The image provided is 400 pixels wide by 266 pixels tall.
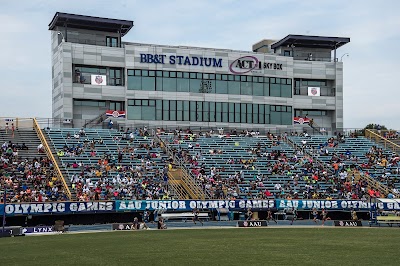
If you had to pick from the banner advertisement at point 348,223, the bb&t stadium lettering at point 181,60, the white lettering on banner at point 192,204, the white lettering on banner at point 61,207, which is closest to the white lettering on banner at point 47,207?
the white lettering on banner at point 61,207

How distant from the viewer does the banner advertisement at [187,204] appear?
5044 cm

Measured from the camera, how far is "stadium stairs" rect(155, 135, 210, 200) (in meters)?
55.6

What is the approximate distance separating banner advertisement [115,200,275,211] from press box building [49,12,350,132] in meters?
19.6

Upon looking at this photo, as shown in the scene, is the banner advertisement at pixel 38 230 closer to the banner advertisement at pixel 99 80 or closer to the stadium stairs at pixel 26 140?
the stadium stairs at pixel 26 140

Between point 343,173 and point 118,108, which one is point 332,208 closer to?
point 343,173

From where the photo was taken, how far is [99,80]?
6931cm

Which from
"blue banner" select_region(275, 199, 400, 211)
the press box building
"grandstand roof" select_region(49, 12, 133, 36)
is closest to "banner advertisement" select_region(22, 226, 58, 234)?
"blue banner" select_region(275, 199, 400, 211)

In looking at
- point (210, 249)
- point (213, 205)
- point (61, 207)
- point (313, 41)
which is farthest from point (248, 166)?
point (210, 249)

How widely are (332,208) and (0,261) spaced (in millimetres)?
35943

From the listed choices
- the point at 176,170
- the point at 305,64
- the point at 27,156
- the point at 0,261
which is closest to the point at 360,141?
the point at 305,64

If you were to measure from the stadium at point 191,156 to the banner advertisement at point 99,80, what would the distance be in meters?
0.12

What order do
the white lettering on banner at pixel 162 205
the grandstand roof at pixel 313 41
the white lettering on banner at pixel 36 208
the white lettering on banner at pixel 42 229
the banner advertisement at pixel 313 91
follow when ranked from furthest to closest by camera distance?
the grandstand roof at pixel 313 41
the banner advertisement at pixel 313 91
the white lettering on banner at pixel 162 205
the white lettering on banner at pixel 36 208
the white lettering on banner at pixel 42 229

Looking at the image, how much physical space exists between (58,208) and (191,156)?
710 inches

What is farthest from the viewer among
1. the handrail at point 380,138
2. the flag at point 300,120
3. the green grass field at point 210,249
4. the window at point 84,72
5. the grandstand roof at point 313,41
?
the grandstand roof at point 313,41
